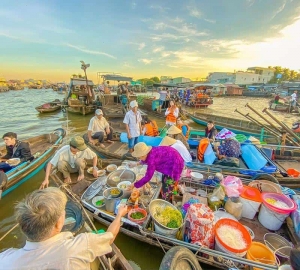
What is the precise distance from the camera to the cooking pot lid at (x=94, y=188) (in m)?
4.01

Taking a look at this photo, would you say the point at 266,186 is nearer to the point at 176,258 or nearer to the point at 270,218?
the point at 270,218

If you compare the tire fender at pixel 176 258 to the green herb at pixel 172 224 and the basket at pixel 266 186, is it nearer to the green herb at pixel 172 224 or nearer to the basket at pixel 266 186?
the green herb at pixel 172 224

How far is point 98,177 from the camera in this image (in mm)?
4680

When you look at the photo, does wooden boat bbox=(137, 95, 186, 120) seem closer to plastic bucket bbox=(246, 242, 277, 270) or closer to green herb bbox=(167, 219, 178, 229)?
green herb bbox=(167, 219, 178, 229)

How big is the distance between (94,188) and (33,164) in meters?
3.03

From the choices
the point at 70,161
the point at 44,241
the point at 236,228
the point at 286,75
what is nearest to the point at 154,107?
the point at 70,161

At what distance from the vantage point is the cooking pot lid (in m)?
4.01

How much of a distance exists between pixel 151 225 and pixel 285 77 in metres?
76.2

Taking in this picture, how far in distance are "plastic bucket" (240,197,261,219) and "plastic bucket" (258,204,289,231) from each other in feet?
0.35

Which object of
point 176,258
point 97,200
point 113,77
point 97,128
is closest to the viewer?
point 176,258

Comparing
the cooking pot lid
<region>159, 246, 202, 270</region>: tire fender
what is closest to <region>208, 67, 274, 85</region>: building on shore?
the cooking pot lid

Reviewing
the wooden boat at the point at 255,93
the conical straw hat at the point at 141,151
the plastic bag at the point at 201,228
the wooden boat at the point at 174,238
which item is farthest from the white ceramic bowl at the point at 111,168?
the wooden boat at the point at 255,93

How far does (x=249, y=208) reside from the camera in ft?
11.5

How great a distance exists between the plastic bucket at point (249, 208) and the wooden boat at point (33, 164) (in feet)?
19.9
